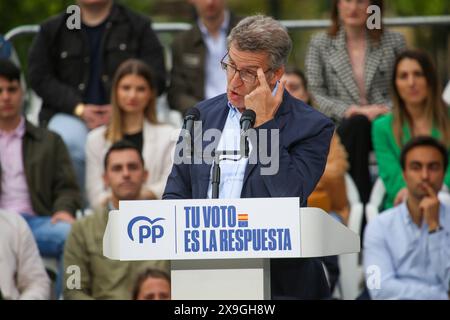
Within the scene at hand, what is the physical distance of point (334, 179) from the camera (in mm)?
6887

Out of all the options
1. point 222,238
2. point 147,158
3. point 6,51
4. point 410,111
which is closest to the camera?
point 222,238

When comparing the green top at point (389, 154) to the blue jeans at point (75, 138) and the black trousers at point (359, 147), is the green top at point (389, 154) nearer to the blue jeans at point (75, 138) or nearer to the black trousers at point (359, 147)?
the black trousers at point (359, 147)

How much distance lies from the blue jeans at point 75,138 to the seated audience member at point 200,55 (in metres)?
0.54

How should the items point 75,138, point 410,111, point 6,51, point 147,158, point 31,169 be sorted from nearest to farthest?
point 147,158, point 31,169, point 410,111, point 75,138, point 6,51

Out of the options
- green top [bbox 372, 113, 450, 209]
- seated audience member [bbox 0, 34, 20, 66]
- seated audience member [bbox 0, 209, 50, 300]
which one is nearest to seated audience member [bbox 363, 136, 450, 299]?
green top [bbox 372, 113, 450, 209]

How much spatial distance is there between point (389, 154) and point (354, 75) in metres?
0.47

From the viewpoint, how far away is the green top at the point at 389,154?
22.7 ft

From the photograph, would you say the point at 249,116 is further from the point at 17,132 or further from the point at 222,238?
the point at 17,132

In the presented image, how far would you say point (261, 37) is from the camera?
4.61 metres

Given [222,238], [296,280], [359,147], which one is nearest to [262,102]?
[222,238]

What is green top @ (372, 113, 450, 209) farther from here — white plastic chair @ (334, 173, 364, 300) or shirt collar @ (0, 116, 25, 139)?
shirt collar @ (0, 116, 25, 139)

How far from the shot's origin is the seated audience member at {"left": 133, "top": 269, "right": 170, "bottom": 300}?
6.12 m

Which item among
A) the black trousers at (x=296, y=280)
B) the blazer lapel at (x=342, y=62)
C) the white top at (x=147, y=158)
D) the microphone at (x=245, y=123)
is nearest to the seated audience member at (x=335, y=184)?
the blazer lapel at (x=342, y=62)
